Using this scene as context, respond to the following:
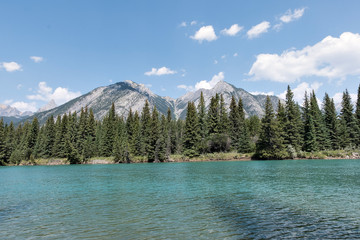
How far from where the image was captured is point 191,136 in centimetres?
8675

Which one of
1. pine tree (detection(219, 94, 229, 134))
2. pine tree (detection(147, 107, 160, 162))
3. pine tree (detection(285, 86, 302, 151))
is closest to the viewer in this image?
pine tree (detection(285, 86, 302, 151))

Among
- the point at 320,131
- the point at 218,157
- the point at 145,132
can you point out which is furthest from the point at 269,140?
the point at 145,132

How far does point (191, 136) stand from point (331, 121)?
179ft

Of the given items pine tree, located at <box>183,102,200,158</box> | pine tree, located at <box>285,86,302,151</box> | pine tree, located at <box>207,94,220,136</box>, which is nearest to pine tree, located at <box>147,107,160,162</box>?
pine tree, located at <box>183,102,200,158</box>

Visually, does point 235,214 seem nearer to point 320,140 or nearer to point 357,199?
point 357,199

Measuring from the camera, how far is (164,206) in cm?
1496

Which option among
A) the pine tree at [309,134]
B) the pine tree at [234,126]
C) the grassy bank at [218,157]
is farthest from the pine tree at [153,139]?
the pine tree at [309,134]

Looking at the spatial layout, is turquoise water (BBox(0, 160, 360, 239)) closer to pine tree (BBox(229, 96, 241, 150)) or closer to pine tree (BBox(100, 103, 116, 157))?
pine tree (BBox(229, 96, 241, 150))

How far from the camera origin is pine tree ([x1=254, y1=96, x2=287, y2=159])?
72312 millimetres

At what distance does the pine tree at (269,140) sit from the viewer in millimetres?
72312

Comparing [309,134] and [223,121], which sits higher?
[223,121]

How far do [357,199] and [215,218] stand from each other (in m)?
11.6

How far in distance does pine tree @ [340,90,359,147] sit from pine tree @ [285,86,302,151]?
16.3 metres

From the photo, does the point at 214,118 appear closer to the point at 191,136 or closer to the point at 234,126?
the point at 234,126
